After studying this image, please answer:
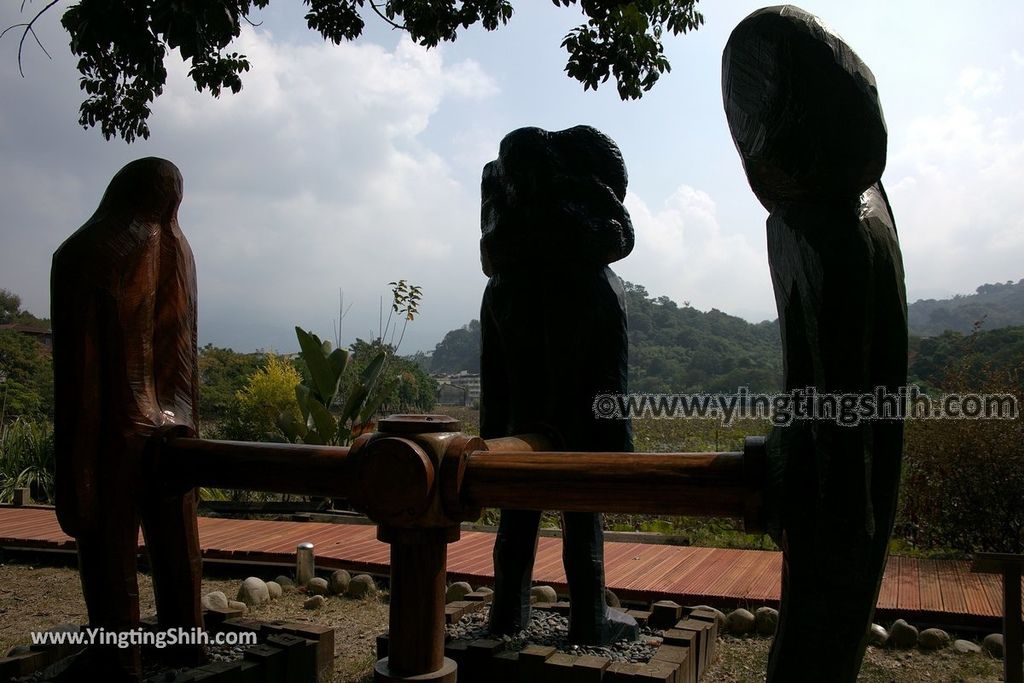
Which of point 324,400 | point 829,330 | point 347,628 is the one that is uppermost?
point 829,330

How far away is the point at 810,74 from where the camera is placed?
1.50m

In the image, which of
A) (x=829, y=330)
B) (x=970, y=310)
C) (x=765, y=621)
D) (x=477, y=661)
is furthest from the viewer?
(x=970, y=310)

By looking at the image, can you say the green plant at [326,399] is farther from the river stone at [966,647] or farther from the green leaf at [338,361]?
the river stone at [966,647]

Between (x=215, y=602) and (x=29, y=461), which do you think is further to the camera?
(x=29, y=461)

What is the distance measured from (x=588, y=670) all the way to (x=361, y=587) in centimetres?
267

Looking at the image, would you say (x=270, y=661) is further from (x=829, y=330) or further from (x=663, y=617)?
(x=829, y=330)

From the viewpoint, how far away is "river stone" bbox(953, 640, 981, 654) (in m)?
3.61

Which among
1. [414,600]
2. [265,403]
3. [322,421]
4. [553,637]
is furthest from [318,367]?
[414,600]

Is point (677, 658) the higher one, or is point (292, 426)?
point (292, 426)

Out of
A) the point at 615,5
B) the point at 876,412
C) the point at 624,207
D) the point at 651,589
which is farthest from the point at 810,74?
the point at 651,589

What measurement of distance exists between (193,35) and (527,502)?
9.11 ft

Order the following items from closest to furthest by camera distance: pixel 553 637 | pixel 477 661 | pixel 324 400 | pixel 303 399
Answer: pixel 477 661 → pixel 553 637 → pixel 303 399 → pixel 324 400

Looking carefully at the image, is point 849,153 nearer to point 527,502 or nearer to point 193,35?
point 527,502

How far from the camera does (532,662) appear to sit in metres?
2.50
